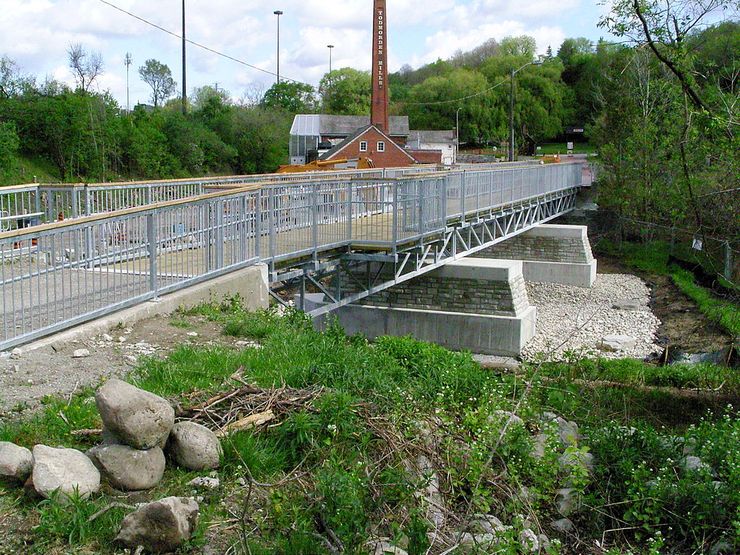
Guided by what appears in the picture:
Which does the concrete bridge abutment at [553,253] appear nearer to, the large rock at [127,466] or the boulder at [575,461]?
the boulder at [575,461]

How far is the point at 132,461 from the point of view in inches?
221

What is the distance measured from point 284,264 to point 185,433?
9.19 m

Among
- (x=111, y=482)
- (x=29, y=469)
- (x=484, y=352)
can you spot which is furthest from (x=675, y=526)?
(x=484, y=352)

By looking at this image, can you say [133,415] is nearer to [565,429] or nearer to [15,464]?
[15,464]

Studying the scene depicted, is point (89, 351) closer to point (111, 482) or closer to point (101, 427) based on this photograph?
point (101, 427)

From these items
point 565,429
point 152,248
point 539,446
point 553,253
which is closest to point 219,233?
point 152,248

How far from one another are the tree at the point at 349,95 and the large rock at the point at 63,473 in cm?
9178

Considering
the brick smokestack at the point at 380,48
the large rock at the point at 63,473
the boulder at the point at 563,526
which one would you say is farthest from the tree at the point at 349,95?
the large rock at the point at 63,473

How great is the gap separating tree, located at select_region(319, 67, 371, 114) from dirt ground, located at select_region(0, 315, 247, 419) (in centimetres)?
8733

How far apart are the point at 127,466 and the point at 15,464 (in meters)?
0.69

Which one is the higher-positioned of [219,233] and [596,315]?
[219,233]

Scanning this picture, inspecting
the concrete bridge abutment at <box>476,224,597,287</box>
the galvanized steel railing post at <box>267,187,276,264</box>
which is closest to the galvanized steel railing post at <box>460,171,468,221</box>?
the galvanized steel railing post at <box>267,187,276,264</box>

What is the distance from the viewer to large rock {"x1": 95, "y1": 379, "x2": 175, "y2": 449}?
5.54 metres

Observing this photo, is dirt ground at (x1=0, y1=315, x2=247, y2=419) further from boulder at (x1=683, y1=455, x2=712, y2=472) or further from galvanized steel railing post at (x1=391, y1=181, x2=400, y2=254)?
galvanized steel railing post at (x1=391, y1=181, x2=400, y2=254)
